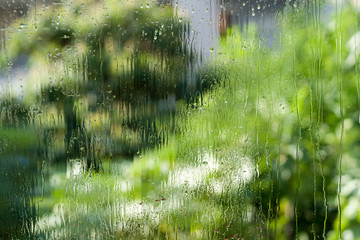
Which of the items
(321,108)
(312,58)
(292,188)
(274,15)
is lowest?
(292,188)

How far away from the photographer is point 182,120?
73 centimetres

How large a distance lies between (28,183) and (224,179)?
57 centimetres

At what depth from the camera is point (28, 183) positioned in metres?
0.74

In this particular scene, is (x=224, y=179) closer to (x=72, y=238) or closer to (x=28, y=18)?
(x=72, y=238)

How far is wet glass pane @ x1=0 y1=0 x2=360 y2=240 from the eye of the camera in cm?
72

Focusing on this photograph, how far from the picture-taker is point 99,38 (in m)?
0.72

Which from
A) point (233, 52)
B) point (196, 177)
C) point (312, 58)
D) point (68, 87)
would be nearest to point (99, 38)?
point (68, 87)

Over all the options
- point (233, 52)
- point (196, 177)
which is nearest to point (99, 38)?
point (233, 52)

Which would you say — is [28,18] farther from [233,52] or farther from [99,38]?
[233,52]

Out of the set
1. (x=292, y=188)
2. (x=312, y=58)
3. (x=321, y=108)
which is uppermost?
(x=312, y=58)

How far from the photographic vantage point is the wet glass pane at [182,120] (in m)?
0.72

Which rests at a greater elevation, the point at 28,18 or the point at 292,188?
the point at 28,18

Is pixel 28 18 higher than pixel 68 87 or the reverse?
higher

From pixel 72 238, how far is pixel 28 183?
0.21m
